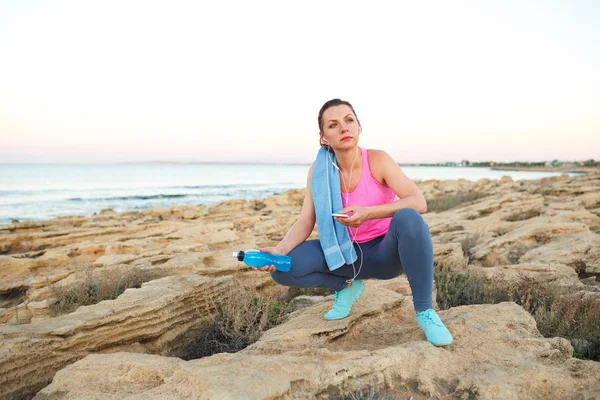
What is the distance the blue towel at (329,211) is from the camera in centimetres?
343

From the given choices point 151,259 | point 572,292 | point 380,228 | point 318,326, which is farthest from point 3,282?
point 572,292

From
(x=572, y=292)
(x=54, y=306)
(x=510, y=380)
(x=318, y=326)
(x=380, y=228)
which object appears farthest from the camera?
(x=54, y=306)

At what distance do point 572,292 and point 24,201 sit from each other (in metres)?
34.0

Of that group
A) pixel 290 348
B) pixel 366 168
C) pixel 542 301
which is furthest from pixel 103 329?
pixel 542 301

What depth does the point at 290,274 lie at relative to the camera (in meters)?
3.44

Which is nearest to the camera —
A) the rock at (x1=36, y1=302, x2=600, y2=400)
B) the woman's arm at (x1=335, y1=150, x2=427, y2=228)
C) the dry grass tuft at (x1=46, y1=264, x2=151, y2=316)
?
the rock at (x1=36, y1=302, x2=600, y2=400)

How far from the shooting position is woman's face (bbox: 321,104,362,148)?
3.47 meters

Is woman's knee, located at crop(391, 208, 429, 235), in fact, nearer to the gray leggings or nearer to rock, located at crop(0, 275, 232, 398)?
the gray leggings

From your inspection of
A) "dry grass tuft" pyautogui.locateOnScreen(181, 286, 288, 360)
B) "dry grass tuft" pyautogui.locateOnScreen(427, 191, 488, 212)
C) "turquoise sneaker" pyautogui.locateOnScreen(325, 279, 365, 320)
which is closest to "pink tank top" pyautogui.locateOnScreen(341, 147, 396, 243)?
"turquoise sneaker" pyautogui.locateOnScreen(325, 279, 365, 320)

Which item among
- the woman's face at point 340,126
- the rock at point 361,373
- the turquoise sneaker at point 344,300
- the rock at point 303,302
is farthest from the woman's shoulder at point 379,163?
the rock at point 303,302

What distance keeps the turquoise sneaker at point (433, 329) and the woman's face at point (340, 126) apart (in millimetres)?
1459

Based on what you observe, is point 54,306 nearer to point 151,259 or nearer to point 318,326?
point 151,259

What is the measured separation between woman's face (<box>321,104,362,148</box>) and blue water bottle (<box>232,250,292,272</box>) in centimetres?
107

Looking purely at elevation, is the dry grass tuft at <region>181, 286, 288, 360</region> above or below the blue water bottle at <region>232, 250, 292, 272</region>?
below
